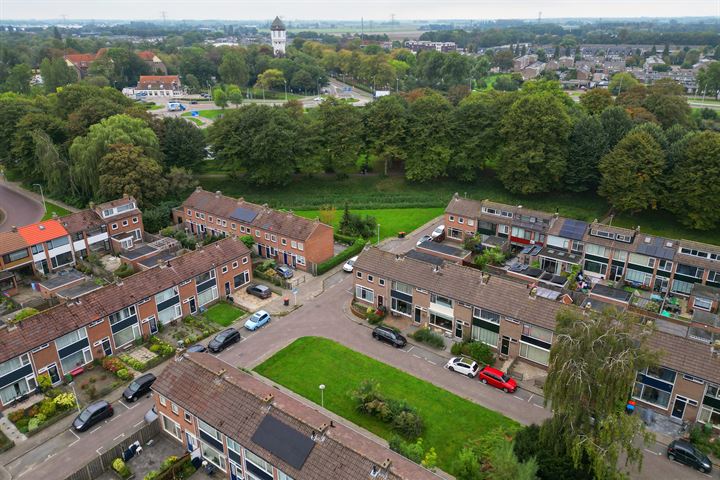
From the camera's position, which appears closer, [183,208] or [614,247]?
[614,247]

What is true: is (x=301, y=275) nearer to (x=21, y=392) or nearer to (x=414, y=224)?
(x=414, y=224)

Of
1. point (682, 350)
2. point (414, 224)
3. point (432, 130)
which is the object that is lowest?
point (414, 224)

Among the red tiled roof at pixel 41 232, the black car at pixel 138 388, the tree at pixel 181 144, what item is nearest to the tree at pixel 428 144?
the tree at pixel 181 144

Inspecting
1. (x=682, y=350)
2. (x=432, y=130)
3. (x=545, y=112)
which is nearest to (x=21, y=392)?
(x=682, y=350)

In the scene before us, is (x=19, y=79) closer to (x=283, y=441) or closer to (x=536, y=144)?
(x=536, y=144)

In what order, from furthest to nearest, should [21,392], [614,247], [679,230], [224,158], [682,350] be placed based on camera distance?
[224,158], [679,230], [614,247], [21,392], [682,350]

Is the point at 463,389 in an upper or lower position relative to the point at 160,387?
lower

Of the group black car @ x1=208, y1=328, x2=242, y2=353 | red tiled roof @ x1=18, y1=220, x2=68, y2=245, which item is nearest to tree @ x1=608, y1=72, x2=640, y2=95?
black car @ x1=208, y1=328, x2=242, y2=353

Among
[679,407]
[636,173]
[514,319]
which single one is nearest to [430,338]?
[514,319]

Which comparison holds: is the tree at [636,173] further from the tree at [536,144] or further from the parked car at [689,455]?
the parked car at [689,455]
